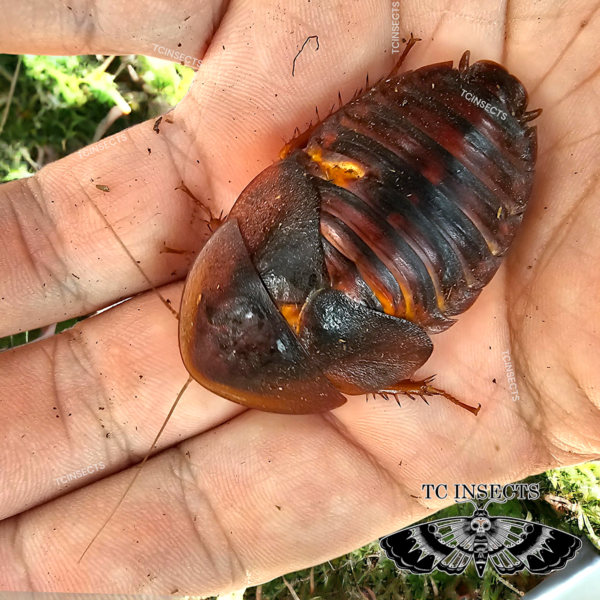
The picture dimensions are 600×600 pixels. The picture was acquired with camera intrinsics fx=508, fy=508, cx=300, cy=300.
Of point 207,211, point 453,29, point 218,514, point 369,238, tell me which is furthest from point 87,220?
point 453,29

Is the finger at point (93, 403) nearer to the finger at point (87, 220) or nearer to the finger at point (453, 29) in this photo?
the finger at point (87, 220)

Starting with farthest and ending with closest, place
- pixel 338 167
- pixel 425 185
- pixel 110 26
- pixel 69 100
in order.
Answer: pixel 69 100
pixel 110 26
pixel 338 167
pixel 425 185

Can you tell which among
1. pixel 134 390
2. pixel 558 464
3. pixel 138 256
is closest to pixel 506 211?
pixel 558 464

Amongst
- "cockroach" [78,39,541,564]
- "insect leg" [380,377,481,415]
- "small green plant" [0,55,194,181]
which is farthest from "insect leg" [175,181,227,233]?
"small green plant" [0,55,194,181]

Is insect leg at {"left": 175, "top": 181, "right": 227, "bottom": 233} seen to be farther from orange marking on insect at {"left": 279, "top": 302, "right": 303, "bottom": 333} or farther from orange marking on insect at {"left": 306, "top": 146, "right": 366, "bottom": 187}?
orange marking on insect at {"left": 279, "top": 302, "right": 303, "bottom": 333}

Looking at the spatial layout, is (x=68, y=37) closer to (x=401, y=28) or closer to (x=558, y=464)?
(x=401, y=28)

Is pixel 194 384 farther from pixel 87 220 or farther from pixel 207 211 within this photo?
pixel 87 220
